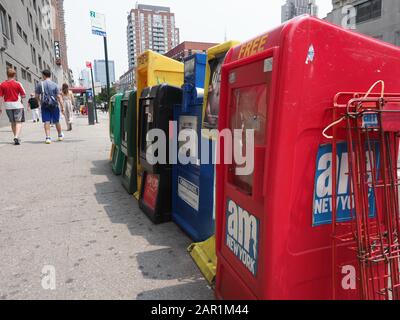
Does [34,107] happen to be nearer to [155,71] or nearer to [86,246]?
[155,71]

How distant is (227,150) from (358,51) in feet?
2.88

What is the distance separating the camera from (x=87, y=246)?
2.91 m

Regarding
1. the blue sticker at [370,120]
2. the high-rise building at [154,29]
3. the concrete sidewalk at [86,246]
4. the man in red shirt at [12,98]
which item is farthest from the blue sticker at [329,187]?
the high-rise building at [154,29]

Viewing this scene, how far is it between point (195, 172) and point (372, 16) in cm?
3550

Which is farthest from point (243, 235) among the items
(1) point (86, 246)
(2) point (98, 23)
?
(2) point (98, 23)

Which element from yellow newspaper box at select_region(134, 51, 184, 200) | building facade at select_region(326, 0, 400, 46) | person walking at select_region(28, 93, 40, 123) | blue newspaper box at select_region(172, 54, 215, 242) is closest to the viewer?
blue newspaper box at select_region(172, 54, 215, 242)

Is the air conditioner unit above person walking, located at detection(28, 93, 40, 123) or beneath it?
above

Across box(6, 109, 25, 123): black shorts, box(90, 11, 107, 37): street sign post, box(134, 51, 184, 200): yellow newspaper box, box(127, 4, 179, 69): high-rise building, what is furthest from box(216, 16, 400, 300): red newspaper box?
box(127, 4, 179, 69): high-rise building

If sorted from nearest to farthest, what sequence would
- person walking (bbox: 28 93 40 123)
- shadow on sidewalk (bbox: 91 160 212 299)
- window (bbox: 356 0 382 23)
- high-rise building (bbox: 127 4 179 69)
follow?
1. shadow on sidewalk (bbox: 91 160 212 299)
2. person walking (bbox: 28 93 40 123)
3. window (bbox: 356 0 382 23)
4. high-rise building (bbox: 127 4 179 69)

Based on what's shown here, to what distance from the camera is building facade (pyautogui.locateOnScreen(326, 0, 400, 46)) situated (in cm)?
2845

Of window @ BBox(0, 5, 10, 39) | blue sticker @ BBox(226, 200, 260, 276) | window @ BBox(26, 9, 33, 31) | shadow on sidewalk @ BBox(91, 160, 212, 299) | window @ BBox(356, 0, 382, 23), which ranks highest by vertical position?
window @ BBox(356, 0, 382, 23)

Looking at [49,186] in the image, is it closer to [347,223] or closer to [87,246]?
[87,246]

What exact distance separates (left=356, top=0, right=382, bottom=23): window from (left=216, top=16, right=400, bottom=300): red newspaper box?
3521 cm

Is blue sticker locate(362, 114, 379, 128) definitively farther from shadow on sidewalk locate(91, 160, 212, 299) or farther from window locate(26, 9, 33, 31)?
window locate(26, 9, 33, 31)
